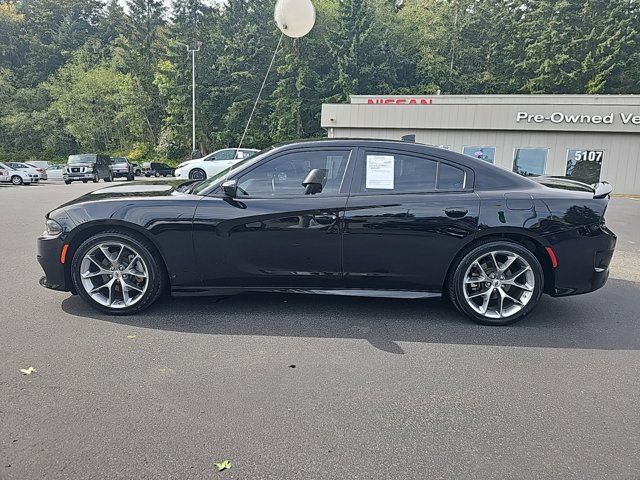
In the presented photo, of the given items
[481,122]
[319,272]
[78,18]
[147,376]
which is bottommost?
[147,376]

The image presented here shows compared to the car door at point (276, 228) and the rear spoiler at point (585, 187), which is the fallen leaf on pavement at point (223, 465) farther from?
the rear spoiler at point (585, 187)

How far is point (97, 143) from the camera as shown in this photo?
5012cm

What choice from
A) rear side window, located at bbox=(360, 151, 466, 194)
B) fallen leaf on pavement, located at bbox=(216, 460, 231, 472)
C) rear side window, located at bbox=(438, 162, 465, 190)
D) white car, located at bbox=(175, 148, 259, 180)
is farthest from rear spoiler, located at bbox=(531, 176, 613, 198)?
white car, located at bbox=(175, 148, 259, 180)

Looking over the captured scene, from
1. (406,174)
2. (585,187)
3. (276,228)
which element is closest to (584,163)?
(585,187)

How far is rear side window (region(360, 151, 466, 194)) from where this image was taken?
392 centimetres

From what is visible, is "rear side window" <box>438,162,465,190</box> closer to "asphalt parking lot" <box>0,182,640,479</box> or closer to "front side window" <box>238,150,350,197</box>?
"front side window" <box>238,150,350,197</box>

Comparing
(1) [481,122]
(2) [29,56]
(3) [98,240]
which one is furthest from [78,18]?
(3) [98,240]

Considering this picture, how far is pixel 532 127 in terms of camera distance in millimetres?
20844

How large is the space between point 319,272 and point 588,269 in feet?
7.51

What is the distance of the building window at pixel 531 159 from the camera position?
69.7 feet

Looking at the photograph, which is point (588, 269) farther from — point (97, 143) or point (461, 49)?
point (97, 143)

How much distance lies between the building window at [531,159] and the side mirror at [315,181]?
1996 centimetres

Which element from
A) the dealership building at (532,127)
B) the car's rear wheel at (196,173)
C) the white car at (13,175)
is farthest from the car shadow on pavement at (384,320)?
the white car at (13,175)

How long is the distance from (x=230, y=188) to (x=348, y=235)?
1067mm
